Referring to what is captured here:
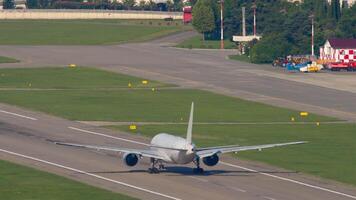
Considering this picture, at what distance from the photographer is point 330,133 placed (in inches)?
4889

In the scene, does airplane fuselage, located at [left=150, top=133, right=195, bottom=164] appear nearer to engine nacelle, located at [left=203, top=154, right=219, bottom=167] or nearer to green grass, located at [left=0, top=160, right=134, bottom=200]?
engine nacelle, located at [left=203, top=154, right=219, bottom=167]

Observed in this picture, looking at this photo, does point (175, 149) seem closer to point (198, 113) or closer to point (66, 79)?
point (198, 113)

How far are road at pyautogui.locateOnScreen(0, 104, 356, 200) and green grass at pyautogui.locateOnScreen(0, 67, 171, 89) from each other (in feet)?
166

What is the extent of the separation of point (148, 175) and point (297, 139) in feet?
89.2

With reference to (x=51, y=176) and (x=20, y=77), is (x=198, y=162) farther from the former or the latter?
(x=20, y=77)

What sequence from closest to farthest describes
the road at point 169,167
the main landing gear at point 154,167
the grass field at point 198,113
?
the road at point 169,167
the main landing gear at point 154,167
the grass field at point 198,113

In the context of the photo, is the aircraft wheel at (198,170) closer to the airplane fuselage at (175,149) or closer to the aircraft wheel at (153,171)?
the aircraft wheel at (153,171)

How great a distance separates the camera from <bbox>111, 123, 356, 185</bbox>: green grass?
10100cm

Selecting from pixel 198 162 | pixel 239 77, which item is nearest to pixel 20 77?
pixel 239 77

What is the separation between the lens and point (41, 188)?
299ft

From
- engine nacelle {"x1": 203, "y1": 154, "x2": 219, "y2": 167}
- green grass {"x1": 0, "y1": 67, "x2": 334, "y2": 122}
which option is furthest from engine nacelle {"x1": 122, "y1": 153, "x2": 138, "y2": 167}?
green grass {"x1": 0, "y1": 67, "x2": 334, "y2": 122}

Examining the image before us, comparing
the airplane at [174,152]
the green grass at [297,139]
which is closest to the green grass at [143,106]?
the green grass at [297,139]

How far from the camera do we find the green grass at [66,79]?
6871 inches

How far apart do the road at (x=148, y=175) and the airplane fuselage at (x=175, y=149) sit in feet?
6.38
